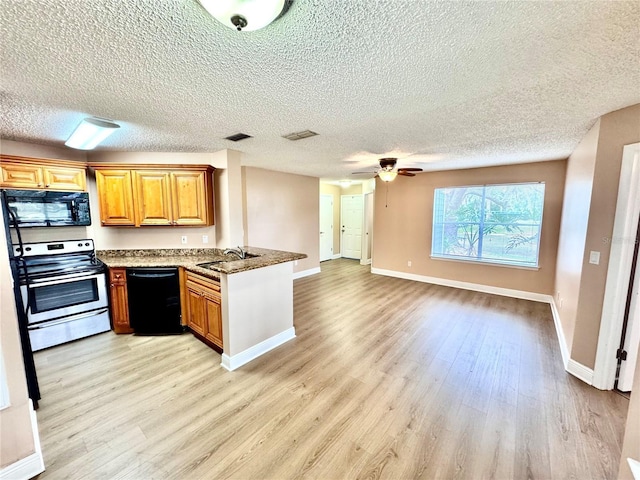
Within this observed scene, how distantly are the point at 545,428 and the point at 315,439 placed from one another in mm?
1677

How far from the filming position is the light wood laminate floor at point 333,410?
5.37 feet

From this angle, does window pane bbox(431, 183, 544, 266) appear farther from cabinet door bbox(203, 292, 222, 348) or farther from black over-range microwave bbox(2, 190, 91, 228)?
black over-range microwave bbox(2, 190, 91, 228)

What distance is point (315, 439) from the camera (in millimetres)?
1812

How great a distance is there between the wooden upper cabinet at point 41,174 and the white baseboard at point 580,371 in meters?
Answer: 5.85

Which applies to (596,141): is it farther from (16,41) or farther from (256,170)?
(256,170)

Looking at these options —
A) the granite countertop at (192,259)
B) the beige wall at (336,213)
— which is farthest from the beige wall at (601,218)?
the beige wall at (336,213)

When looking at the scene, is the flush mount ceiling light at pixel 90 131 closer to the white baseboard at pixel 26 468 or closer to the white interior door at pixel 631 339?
the white baseboard at pixel 26 468

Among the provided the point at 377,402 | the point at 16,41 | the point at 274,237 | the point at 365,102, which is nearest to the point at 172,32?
the point at 16,41

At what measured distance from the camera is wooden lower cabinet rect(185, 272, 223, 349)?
9.04 feet

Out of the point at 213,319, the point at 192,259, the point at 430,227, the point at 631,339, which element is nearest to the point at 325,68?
the point at 213,319

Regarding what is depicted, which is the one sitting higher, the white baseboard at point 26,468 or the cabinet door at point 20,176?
the cabinet door at point 20,176

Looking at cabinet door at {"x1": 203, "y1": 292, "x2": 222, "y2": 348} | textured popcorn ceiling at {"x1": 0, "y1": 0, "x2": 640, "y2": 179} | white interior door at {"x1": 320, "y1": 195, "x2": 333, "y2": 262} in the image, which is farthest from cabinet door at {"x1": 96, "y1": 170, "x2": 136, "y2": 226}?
white interior door at {"x1": 320, "y1": 195, "x2": 333, "y2": 262}

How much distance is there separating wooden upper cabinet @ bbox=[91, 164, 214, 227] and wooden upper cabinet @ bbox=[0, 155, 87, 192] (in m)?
0.22

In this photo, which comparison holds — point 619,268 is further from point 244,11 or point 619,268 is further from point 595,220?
point 244,11
